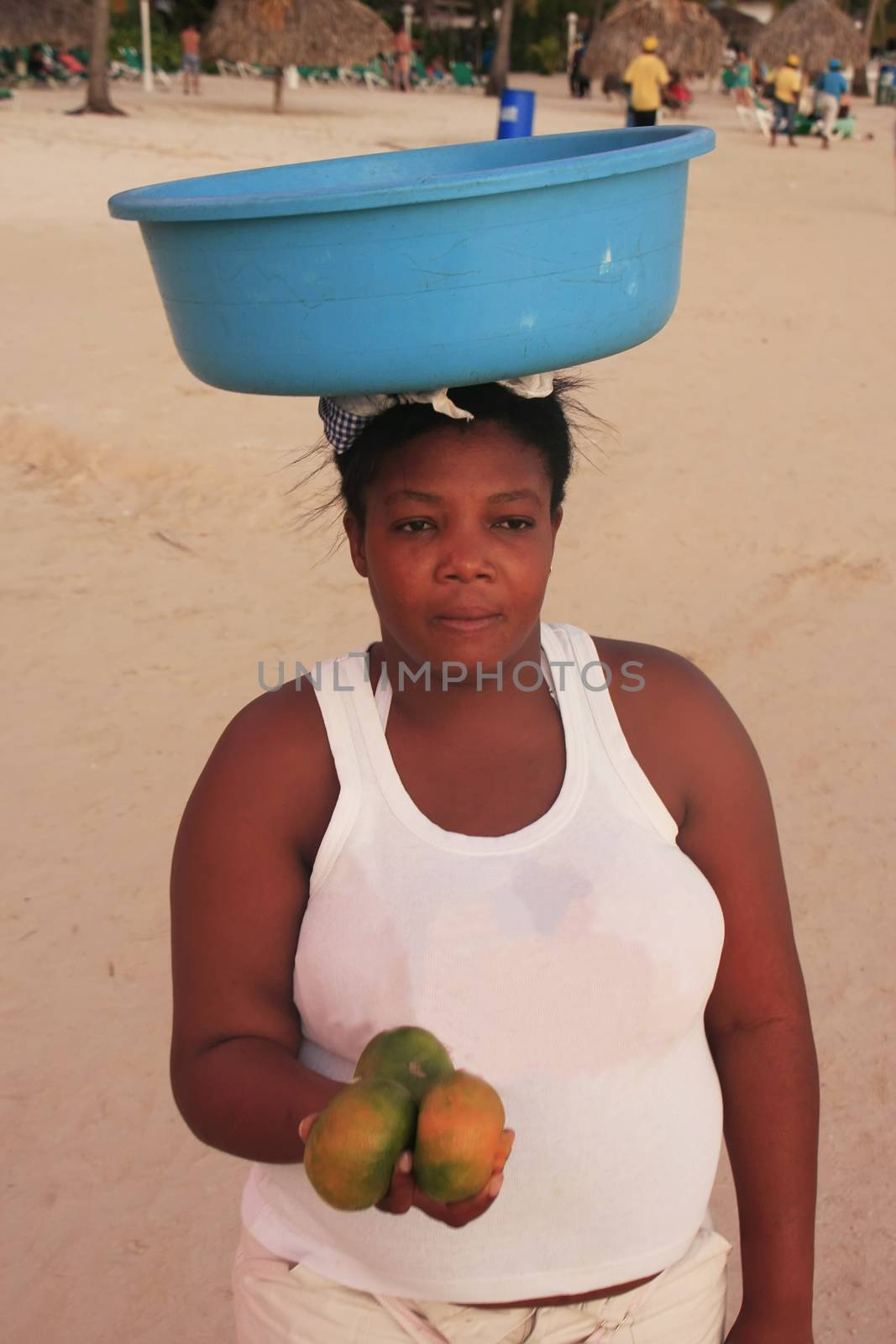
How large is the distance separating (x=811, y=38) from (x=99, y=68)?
57.9 feet

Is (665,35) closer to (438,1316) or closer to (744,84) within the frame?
(744,84)

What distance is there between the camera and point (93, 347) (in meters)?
8.11

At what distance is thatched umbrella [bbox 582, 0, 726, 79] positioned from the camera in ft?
92.8

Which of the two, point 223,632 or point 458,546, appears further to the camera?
point 223,632

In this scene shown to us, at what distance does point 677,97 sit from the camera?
29.0 metres

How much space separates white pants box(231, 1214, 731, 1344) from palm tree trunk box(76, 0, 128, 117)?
69.9 feet

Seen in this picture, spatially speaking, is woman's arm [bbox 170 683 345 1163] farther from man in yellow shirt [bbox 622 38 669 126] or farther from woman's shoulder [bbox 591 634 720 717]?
man in yellow shirt [bbox 622 38 669 126]

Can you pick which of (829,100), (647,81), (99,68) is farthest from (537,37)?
(647,81)

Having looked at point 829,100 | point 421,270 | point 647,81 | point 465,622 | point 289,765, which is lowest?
point 829,100

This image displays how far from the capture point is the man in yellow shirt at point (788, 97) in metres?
22.3

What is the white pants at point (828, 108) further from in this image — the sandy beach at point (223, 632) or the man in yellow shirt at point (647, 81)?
the sandy beach at point (223, 632)

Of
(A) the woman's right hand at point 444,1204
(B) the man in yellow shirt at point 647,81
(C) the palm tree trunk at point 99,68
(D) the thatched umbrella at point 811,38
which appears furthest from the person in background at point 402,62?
(A) the woman's right hand at point 444,1204

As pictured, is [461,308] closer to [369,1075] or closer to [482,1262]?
[369,1075]

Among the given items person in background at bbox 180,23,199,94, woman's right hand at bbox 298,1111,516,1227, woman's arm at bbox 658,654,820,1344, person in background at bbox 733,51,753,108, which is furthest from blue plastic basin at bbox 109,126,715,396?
person in background at bbox 733,51,753,108
